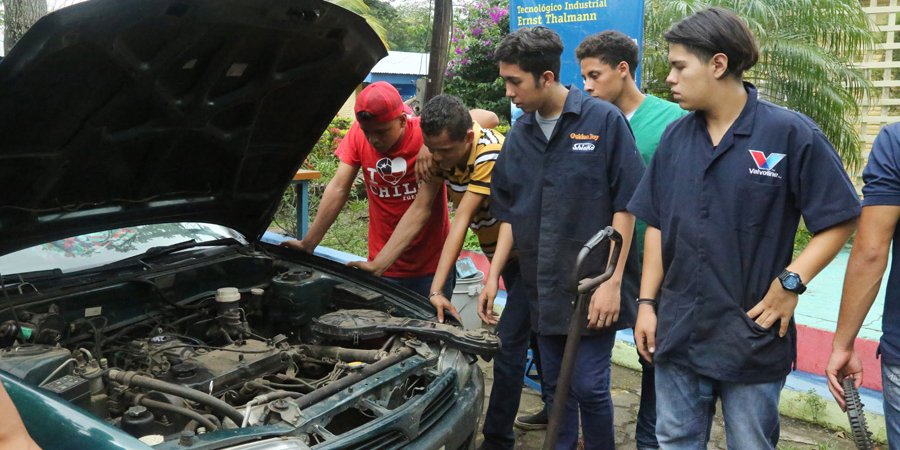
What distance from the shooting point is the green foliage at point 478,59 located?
13.1 meters

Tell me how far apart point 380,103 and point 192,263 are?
118cm

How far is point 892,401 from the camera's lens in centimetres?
238

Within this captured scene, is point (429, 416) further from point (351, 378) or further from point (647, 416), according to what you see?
point (647, 416)

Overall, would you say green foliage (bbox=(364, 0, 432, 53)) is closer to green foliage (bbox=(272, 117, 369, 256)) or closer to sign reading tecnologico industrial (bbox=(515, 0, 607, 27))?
green foliage (bbox=(272, 117, 369, 256))

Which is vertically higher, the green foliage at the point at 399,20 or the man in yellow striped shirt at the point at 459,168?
the green foliage at the point at 399,20

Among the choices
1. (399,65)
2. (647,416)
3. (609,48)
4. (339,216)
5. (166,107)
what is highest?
(399,65)

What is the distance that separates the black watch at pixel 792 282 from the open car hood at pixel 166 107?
195 cm

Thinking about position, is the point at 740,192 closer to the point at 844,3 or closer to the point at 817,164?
the point at 817,164

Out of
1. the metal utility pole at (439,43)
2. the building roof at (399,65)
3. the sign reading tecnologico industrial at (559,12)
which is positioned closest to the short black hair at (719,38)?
the sign reading tecnologico industrial at (559,12)

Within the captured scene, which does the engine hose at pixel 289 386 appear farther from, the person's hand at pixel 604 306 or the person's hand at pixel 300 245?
the person's hand at pixel 300 245

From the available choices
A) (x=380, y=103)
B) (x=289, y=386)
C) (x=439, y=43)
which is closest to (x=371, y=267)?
(x=380, y=103)

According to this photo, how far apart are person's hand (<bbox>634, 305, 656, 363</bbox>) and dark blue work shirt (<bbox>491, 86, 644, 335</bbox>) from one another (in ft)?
1.20

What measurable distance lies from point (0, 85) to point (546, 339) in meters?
2.28

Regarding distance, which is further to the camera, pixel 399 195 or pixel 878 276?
pixel 399 195
